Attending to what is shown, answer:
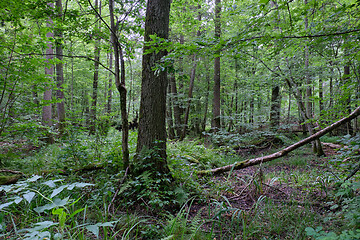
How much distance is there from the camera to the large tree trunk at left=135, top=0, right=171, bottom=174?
3.33m

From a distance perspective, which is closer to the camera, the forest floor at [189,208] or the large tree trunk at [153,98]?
the forest floor at [189,208]

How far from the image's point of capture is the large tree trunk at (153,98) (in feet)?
10.9

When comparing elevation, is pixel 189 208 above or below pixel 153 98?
below

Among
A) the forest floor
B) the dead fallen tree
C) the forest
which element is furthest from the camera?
the dead fallen tree

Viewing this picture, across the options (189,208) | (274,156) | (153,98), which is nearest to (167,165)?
(189,208)

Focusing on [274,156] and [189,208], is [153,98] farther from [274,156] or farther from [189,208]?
[274,156]

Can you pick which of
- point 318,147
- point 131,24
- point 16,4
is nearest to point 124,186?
point 131,24

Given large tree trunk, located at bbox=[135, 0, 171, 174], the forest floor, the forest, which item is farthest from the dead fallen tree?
large tree trunk, located at bbox=[135, 0, 171, 174]

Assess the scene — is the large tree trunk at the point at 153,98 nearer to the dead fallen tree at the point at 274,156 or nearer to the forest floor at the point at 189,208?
the forest floor at the point at 189,208

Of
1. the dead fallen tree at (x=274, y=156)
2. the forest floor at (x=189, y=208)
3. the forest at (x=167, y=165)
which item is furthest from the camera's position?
the dead fallen tree at (x=274, y=156)

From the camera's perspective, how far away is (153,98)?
342 centimetres

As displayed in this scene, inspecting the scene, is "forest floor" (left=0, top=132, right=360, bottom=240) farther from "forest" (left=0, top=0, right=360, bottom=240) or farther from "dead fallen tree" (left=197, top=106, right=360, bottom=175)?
"dead fallen tree" (left=197, top=106, right=360, bottom=175)

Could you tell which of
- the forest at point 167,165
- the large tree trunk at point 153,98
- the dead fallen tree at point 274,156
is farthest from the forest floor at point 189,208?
the large tree trunk at point 153,98

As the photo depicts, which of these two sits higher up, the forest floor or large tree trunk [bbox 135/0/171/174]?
large tree trunk [bbox 135/0/171/174]
